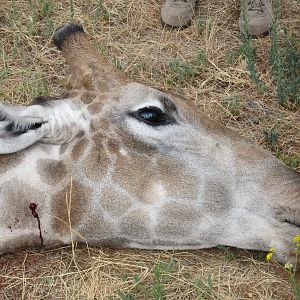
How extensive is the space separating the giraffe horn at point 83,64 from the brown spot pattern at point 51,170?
17.7 inches

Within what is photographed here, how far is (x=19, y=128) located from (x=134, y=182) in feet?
1.95

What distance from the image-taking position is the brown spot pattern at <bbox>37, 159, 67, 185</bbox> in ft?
12.1

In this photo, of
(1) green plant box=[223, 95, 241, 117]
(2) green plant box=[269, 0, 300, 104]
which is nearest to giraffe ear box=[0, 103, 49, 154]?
(1) green plant box=[223, 95, 241, 117]

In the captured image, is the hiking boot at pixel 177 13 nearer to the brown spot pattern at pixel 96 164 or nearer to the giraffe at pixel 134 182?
the giraffe at pixel 134 182

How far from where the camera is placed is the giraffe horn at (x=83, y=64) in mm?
3900

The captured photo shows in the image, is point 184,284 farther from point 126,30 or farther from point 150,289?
point 126,30

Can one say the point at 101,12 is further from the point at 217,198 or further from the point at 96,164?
the point at 217,198

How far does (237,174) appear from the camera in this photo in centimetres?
367

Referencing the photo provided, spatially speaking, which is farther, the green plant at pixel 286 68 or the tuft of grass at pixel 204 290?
the green plant at pixel 286 68

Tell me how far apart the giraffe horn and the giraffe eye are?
0.81 feet

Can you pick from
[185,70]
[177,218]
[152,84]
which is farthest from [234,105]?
[177,218]

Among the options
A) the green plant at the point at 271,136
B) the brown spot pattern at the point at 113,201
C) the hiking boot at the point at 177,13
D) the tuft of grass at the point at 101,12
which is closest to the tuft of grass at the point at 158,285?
the brown spot pattern at the point at 113,201

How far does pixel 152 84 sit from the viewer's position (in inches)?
216

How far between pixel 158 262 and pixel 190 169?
0.51 meters
